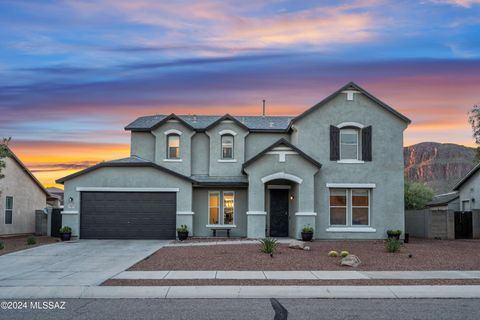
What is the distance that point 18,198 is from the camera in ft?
115

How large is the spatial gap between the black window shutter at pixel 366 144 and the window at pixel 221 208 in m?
7.39

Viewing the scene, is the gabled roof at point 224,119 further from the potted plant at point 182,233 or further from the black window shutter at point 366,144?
the black window shutter at point 366,144

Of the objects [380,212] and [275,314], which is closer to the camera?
[275,314]

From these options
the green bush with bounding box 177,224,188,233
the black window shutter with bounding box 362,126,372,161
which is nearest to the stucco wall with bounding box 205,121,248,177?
the green bush with bounding box 177,224,188,233

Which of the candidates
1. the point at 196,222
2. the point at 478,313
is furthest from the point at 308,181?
the point at 478,313

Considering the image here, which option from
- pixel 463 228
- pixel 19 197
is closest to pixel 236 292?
pixel 463 228

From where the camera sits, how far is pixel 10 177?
3409cm

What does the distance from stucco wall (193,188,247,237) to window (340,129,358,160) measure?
5775 millimetres

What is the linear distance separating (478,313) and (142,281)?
26.2 feet

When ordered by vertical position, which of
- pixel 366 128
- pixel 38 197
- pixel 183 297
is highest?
pixel 366 128

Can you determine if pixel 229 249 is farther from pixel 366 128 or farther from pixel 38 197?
pixel 38 197

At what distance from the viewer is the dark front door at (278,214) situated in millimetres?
31000

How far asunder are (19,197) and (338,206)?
63.1 ft

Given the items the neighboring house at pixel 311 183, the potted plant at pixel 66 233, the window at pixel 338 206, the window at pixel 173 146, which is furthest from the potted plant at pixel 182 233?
the window at pixel 338 206
